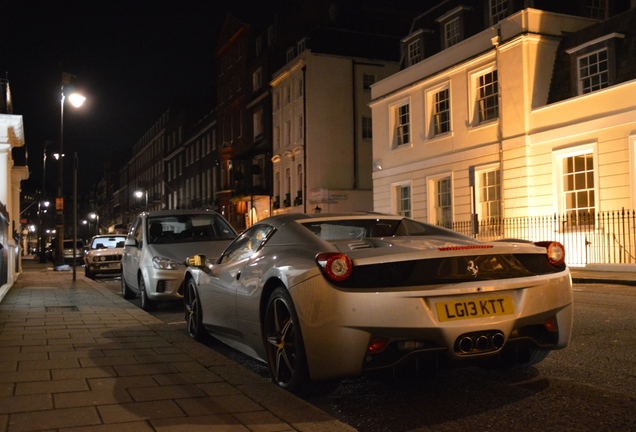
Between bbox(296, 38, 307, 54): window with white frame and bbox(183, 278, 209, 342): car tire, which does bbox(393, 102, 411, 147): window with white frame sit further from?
bbox(183, 278, 209, 342): car tire

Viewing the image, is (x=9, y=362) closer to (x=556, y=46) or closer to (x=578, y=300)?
(x=578, y=300)

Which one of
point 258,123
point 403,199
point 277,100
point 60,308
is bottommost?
point 60,308

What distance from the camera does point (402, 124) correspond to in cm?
3000

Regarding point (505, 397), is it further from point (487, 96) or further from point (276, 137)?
point (276, 137)

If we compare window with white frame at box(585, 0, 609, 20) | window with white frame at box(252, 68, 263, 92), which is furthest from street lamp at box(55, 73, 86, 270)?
window with white frame at box(252, 68, 263, 92)

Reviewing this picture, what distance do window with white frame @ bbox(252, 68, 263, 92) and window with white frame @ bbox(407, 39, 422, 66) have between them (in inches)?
761

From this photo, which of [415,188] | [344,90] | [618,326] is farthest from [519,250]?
[344,90]

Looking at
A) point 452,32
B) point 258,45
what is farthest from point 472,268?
point 258,45

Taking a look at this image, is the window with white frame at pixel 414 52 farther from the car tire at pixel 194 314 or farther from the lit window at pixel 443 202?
the car tire at pixel 194 314

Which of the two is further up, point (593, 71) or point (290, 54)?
point (290, 54)

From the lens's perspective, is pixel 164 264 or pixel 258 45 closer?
pixel 164 264

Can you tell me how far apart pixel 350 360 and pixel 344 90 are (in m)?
37.5

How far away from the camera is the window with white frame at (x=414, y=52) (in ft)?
96.5

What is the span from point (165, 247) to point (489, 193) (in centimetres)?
1579
